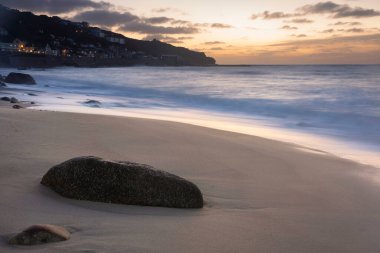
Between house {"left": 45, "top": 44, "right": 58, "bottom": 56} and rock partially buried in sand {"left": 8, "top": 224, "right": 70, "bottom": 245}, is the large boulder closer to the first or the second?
rock partially buried in sand {"left": 8, "top": 224, "right": 70, "bottom": 245}

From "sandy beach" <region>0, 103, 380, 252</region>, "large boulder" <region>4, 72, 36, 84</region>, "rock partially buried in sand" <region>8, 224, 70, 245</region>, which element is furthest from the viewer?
"large boulder" <region>4, 72, 36, 84</region>

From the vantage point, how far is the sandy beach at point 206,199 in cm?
271

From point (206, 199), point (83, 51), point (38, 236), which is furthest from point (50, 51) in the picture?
point (38, 236)

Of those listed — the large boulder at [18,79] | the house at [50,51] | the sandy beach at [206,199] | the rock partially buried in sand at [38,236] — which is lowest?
the large boulder at [18,79]

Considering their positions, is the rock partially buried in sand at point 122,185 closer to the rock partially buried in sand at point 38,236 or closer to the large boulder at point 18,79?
the rock partially buried in sand at point 38,236

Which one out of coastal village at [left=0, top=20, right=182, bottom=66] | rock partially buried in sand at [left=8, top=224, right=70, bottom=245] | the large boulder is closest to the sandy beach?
rock partially buried in sand at [left=8, top=224, right=70, bottom=245]

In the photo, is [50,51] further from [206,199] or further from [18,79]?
[206,199]

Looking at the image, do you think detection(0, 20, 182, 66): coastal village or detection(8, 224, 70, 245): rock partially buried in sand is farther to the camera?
detection(0, 20, 182, 66): coastal village

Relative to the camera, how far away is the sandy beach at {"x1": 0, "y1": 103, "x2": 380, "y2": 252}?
271cm

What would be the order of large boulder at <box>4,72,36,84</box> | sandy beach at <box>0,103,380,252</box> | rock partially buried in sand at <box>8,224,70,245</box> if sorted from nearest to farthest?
1. rock partially buried in sand at <box>8,224,70,245</box>
2. sandy beach at <box>0,103,380,252</box>
3. large boulder at <box>4,72,36,84</box>

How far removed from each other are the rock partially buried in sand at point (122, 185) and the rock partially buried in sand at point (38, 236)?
0.90 metres

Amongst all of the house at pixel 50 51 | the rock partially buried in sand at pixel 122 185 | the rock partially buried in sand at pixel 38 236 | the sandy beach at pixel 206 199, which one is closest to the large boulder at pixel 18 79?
the sandy beach at pixel 206 199

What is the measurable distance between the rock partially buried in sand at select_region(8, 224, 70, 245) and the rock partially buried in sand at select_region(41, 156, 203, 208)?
2.94 ft

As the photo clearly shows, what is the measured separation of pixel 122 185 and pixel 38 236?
106 cm
